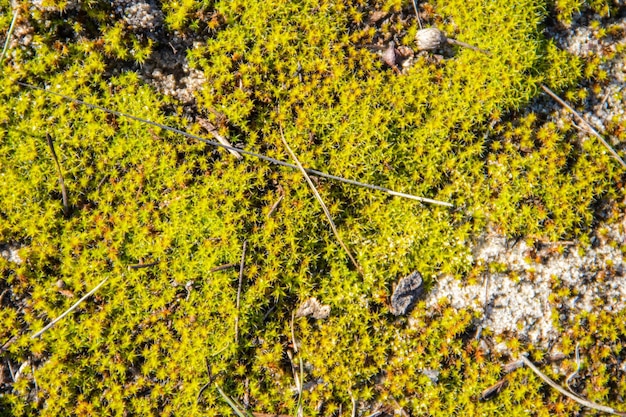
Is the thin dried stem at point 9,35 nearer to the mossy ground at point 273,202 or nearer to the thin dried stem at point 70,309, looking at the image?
the mossy ground at point 273,202

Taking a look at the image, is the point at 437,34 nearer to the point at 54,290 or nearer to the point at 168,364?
the point at 168,364

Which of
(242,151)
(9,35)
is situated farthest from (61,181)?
(242,151)

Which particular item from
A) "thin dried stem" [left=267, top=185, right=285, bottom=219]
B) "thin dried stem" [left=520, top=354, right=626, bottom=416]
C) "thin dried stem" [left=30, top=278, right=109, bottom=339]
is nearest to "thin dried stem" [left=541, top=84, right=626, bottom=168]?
"thin dried stem" [left=520, top=354, right=626, bottom=416]

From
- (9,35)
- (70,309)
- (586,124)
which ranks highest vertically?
(9,35)

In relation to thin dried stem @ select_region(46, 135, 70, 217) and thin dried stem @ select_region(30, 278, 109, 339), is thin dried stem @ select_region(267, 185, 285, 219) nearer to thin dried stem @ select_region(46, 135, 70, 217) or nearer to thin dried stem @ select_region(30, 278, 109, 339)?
thin dried stem @ select_region(30, 278, 109, 339)

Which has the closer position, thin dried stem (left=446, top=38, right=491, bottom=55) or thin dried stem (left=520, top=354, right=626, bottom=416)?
thin dried stem (left=520, top=354, right=626, bottom=416)

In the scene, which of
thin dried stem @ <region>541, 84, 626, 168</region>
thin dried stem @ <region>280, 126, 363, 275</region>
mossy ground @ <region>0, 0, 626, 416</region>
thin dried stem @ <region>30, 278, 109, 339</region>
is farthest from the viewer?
thin dried stem @ <region>541, 84, 626, 168</region>

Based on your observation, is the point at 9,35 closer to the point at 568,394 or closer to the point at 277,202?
the point at 277,202

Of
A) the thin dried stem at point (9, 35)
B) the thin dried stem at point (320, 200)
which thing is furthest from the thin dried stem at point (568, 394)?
the thin dried stem at point (9, 35)
